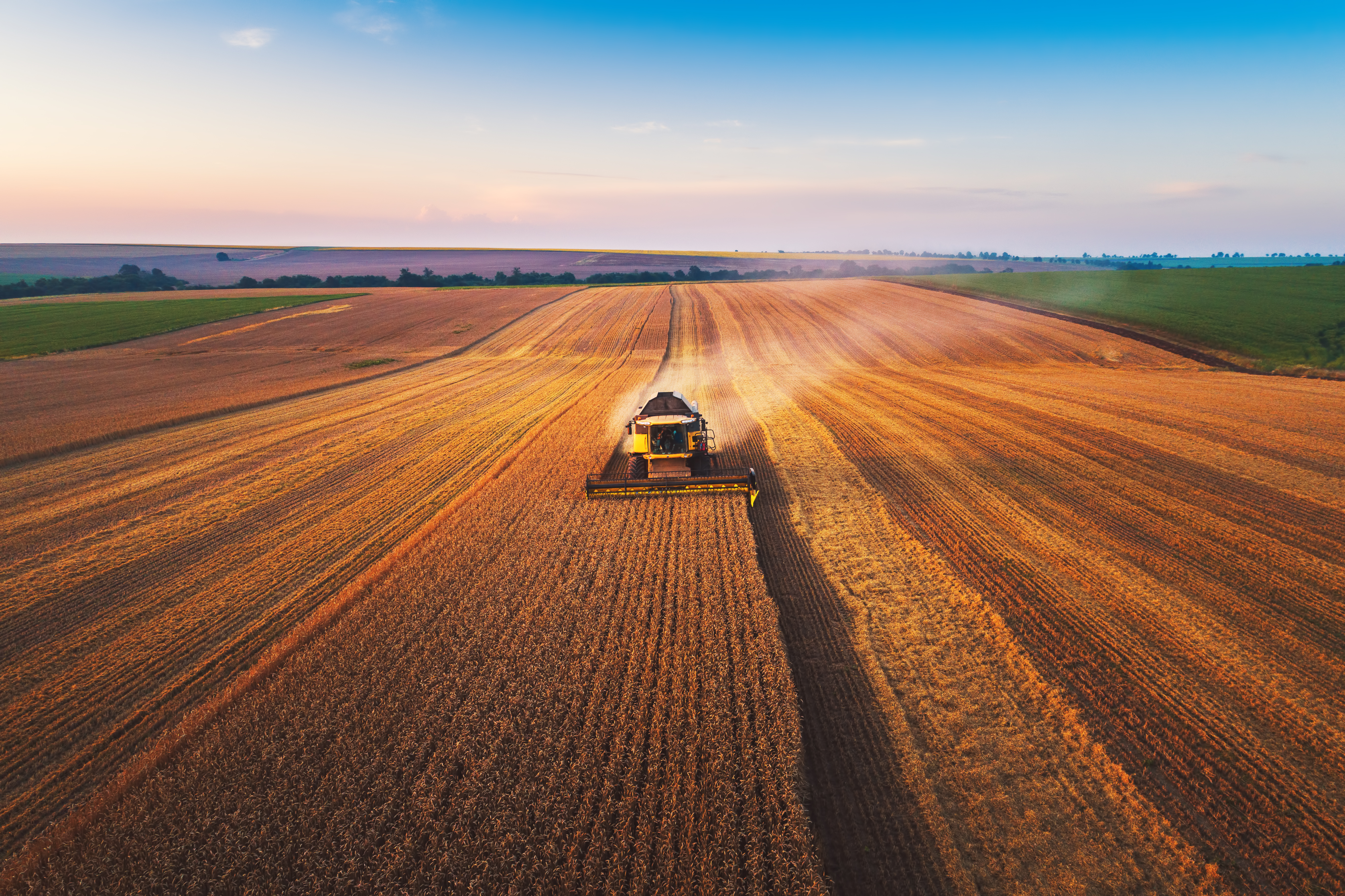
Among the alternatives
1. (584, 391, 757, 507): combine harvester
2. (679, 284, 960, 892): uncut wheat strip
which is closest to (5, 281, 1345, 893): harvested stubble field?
(679, 284, 960, 892): uncut wheat strip

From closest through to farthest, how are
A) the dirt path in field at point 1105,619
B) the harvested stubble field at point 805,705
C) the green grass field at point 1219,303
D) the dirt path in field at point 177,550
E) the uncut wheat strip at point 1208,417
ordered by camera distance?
1. the harvested stubble field at point 805,705
2. the dirt path in field at point 1105,619
3. the dirt path in field at point 177,550
4. the uncut wheat strip at point 1208,417
5. the green grass field at point 1219,303

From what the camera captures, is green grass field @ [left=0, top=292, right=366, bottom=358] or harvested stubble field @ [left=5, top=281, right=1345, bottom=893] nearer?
harvested stubble field @ [left=5, top=281, right=1345, bottom=893]

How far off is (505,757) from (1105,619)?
819cm

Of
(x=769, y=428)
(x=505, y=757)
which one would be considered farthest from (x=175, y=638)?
(x=769, y=428)

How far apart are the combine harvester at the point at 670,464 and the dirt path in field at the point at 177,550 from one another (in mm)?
3967

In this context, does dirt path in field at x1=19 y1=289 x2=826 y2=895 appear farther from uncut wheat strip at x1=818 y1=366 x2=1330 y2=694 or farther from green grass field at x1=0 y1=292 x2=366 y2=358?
green grass field at x1=0 y1=292 x2=366 y2=358

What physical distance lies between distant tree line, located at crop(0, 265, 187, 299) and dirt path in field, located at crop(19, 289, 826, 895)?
328ft

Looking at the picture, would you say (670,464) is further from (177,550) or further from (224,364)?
(224,364)

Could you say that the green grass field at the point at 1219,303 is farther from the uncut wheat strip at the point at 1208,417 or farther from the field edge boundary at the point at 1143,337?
the uncut wheat strip at the point at 1208,417

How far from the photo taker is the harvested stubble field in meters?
4.76

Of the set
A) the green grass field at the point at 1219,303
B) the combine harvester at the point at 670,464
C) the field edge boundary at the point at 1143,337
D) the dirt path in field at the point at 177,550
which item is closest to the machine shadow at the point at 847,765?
the combine harvester at the point at 670,464

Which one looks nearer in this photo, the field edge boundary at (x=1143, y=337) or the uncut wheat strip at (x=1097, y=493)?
the uncut wheat strip at (x=1097, y=493)

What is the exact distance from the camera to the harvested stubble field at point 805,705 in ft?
15.6

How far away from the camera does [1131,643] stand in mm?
7531
